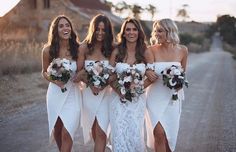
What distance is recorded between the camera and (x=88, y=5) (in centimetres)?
5066

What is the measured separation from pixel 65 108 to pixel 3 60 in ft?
35.4

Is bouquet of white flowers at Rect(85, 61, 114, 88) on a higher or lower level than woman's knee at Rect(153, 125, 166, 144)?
higher

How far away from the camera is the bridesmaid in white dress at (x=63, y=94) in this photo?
21.3 feet

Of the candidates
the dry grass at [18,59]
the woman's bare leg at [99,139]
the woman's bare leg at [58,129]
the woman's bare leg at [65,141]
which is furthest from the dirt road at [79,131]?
the woman's bare leg at [65,141]

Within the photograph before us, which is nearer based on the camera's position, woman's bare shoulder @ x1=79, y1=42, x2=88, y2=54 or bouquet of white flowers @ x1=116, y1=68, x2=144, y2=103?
bouquet of white flowers @ x1=116, y1=68, x2=144, y2=103

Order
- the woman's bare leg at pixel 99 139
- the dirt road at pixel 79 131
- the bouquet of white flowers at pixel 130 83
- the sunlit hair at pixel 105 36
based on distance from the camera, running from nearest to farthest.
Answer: the bouquet of white flowers at pixel 130 83 → the sunlit hair at pixel 105 36 → the woman's bare leg at pixel 99 139 → the dirt road at pixel 79 131

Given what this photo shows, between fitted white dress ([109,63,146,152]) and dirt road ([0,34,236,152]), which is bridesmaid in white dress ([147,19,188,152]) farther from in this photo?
dirt road ([0,34,236,152])

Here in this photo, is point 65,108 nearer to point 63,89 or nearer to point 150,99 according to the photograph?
point 63,89

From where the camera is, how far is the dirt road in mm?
8383

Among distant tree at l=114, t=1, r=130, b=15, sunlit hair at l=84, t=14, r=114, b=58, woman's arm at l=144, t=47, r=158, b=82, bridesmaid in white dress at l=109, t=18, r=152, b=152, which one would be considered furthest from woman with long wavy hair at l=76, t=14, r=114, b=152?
distant tree at l=114, t=1, r=130, b=15

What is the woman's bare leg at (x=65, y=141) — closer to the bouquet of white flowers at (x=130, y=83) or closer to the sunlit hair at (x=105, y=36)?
the bouquet of white flowers at (x=130, y=83)

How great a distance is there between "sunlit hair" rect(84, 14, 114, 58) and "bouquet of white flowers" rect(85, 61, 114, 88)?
215mm

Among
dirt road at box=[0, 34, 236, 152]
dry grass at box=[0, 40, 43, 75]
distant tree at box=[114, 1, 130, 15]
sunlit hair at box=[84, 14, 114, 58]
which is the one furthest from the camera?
distant tree at box=[114, 1, 130, 15]

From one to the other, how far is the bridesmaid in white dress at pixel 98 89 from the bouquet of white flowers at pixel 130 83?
11.5 inches
